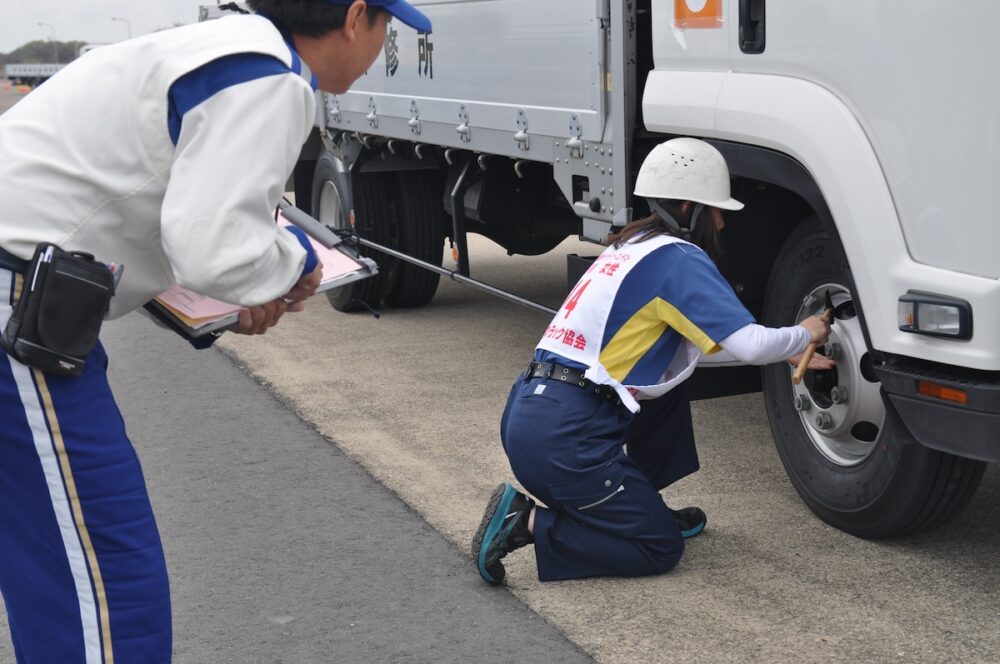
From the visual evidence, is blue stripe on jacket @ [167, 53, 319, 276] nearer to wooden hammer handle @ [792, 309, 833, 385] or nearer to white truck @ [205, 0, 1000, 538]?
white truck @ [205, 0, 1000, 538]

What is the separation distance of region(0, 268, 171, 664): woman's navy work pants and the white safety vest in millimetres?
1935

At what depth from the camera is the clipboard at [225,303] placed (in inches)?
104

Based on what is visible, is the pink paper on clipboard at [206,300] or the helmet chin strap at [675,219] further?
the helmet chin strap at [675,219]

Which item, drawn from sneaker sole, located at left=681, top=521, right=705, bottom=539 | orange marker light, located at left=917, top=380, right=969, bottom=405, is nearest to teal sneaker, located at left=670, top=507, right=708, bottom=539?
sneaker sole, located at left=681, top=521, right=705, bottom=539

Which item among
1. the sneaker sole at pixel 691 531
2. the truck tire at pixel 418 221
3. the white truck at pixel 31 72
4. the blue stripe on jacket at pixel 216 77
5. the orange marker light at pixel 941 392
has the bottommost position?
the white truck at pixel 31 72

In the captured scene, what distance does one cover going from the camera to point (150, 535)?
2.42 m

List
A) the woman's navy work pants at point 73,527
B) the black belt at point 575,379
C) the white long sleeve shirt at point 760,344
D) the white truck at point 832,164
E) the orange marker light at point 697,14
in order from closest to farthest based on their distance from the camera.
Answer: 1. the woman's navy work pants at point 73,527
2. the white truck at point 832,164
3. the white long sleeve shirt at point 760,344
4. the black belt at point 575,379
5. the orange marker light at point 697,14

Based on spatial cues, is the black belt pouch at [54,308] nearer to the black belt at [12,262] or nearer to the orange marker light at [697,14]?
the black belt at [12,262]

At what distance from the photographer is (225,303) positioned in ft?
8.38

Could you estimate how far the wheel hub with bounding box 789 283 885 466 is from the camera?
4254 mm

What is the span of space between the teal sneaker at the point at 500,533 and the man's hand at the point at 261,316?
171 centimetres

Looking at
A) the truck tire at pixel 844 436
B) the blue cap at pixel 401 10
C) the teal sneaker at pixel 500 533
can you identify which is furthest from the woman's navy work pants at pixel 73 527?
the truck tire at pixel 844 436

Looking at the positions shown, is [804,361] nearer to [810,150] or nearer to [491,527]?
[810,150]

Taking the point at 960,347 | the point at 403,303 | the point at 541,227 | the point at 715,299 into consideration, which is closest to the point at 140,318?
the point at 403,303
